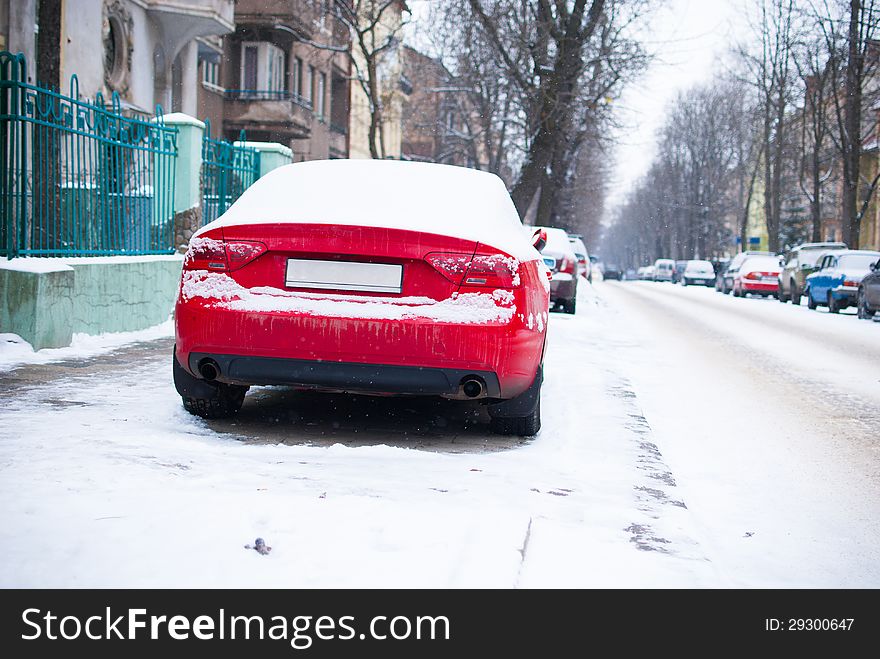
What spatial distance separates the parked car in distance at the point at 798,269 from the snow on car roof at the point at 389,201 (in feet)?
86.7

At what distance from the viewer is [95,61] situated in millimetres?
22656

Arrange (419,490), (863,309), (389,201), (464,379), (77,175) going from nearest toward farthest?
(419,490) → (464,379) → (389,201) → (77,175) → (863,309)

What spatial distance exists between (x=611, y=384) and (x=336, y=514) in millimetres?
5485

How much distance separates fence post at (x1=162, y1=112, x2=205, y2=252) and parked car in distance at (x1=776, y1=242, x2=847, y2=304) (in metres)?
21.9

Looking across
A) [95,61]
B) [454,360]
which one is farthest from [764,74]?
[454,360]

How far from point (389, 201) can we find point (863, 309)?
20033 mm

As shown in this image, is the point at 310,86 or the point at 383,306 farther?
the point at 310,86

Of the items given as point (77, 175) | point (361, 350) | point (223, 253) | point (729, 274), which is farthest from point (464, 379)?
point (729, 274)

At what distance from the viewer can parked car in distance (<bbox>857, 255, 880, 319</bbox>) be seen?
74.7 feet

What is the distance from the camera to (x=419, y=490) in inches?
182

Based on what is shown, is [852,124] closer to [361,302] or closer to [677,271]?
[361,302]

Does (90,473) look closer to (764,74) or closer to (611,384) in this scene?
(611,384)

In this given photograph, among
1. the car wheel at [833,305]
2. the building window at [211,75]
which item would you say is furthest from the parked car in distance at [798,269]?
the building window at [211,75]

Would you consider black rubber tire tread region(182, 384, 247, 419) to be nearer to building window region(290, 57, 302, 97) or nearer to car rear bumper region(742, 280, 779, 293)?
building window region(290, 57, 302, 97)
